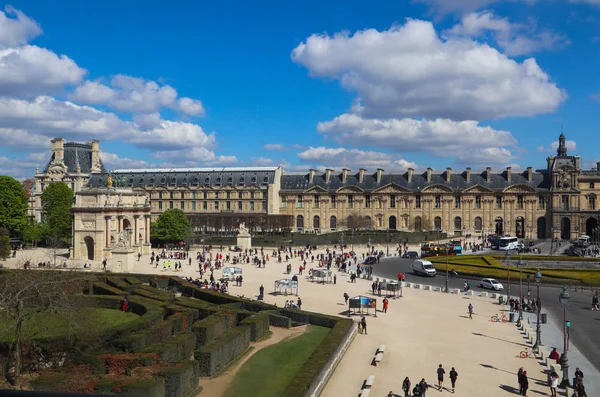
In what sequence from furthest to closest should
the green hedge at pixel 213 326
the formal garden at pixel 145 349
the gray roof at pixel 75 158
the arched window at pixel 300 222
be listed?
1. the gray roof at pixel 75 158
2. the arched window at pixel 300 222
3. the green hedge at pixel 213 326
4. the formal garden at pixel 145 349

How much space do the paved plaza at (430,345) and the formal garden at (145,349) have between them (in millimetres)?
1644

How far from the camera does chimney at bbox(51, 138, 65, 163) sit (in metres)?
106

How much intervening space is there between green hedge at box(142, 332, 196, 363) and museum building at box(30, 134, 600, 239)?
7491cm

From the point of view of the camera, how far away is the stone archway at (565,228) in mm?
90062

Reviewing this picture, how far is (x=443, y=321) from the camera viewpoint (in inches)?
1275

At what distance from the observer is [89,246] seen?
63406mm

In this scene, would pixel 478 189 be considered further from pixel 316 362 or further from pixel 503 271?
pixel 316 362

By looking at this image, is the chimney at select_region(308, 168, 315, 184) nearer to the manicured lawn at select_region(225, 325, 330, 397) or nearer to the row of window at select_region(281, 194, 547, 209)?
the row of window at select_region(281, 194, 547, 209)

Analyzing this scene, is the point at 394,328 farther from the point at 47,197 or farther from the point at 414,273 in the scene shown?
the point at 47,197

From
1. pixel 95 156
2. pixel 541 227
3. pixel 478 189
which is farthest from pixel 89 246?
pixel 541 227

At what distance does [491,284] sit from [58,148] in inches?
3501

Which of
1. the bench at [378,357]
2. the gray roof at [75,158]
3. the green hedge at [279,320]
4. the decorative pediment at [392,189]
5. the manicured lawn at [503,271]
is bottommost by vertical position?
the bench at [378,357]

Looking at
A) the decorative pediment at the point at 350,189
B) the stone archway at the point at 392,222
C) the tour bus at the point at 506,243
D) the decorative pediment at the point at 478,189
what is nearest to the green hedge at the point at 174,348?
the tour bus at the point at 506,243

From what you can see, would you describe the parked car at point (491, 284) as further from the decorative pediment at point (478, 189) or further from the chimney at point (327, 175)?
the chimney at point (327, 175)
